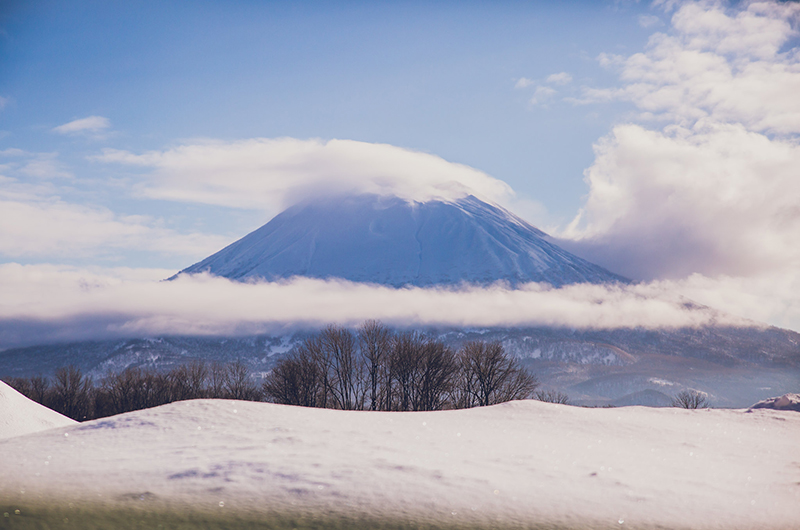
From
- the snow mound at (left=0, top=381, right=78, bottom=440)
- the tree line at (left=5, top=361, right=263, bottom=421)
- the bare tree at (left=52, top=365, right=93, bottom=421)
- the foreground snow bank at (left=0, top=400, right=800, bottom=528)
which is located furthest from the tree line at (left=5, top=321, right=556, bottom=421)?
the foreground snow bank at (left=0, top=400, right=800, bottom=528)

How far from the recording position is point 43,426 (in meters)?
29.8

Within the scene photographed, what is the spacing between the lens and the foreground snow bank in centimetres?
1306

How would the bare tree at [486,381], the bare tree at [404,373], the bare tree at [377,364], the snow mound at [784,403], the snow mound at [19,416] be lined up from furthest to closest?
the bare tree at [377,364] → the bare tree at [486,381] → the bare tree at [404,373] → the snow mound at [19,416] → the snow mound at [784,403]

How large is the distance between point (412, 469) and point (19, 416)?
81.2ft

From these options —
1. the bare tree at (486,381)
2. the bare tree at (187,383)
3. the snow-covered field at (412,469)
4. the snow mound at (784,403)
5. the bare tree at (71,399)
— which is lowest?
the bare tree at (71,399)

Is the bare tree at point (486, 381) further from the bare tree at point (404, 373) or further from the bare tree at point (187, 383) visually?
the bare tree at point (187, 383)

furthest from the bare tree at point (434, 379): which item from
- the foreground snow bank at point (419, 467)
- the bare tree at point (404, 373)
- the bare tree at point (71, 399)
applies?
the bare tree at point (71, 399)

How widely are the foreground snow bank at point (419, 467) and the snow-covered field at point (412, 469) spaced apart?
46 millimetres

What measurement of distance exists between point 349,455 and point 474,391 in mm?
42538

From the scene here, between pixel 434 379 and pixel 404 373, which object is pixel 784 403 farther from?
pixel 404 373

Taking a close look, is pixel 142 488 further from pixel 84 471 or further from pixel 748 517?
pixel 748 517

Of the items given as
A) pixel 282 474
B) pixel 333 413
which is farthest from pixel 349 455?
pixel 333 413

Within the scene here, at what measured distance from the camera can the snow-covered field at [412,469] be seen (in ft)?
42.6

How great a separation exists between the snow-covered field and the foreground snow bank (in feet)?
0.15
